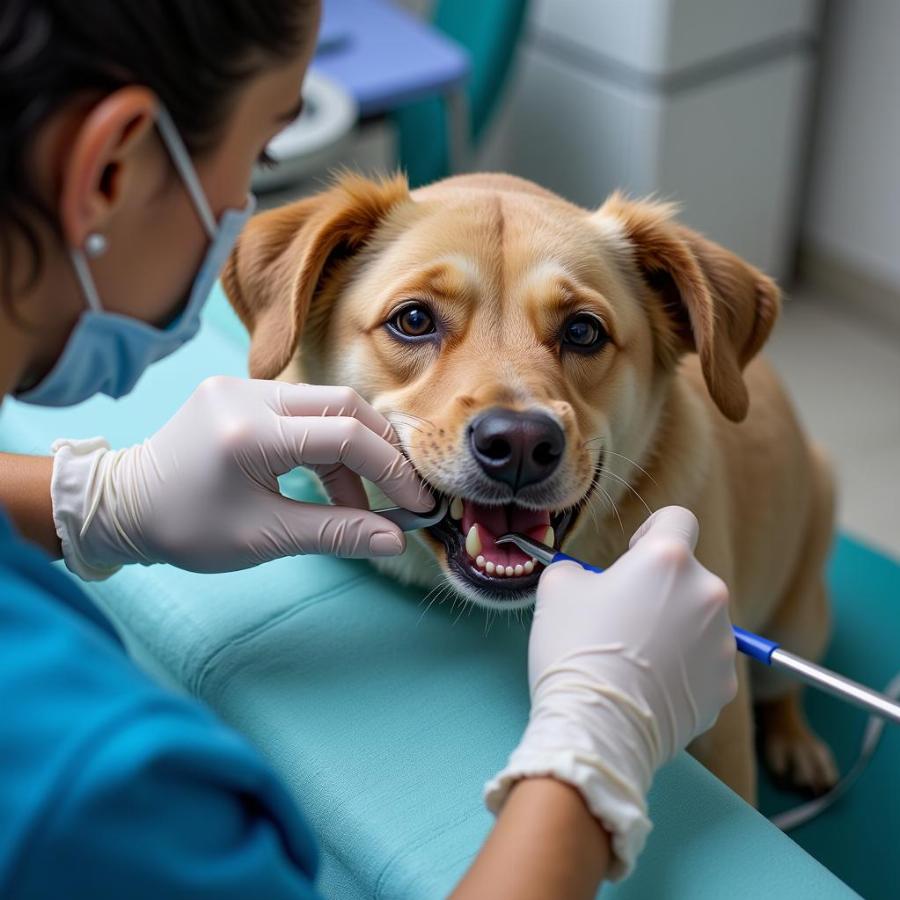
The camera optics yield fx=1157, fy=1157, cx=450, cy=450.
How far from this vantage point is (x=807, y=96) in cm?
312

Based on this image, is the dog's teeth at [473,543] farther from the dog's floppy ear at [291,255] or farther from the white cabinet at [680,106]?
the white cabinet at [680,106]

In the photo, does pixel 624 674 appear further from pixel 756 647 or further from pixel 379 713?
pixel 379 713

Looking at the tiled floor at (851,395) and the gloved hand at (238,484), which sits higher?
the gloved hand at (238,484)

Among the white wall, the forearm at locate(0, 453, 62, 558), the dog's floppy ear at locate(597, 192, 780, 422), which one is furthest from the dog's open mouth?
the white wall

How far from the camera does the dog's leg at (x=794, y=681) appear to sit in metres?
1.49

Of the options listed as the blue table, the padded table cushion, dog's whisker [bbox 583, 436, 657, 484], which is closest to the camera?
the padded table cushion

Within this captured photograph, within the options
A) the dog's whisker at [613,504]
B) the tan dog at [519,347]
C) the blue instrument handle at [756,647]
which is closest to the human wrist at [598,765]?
the blue instrument handle at [756,647]

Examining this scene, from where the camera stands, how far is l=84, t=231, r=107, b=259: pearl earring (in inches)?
29.3

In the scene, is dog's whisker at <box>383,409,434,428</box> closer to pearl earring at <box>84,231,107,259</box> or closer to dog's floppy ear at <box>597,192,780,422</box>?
dog's floppy ear at <box>597,192,780,422</box>

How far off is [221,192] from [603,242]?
0.52m

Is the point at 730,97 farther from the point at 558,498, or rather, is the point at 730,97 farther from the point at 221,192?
the point at 221,192

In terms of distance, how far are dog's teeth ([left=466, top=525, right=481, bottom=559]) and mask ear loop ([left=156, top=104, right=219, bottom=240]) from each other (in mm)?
389

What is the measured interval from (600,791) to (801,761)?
32.2 inches

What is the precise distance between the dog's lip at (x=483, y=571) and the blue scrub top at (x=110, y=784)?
399 mm
